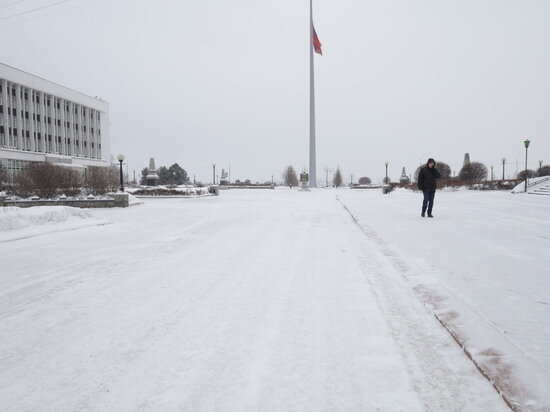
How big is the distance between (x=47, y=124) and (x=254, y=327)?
7368cm

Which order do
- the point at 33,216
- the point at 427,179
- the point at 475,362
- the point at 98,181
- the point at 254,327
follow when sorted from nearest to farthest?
the point at 475,362
the point at 254,327
the point at 33,216
the point at 427,179
the point at 98,181

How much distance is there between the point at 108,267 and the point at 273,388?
14.7ft

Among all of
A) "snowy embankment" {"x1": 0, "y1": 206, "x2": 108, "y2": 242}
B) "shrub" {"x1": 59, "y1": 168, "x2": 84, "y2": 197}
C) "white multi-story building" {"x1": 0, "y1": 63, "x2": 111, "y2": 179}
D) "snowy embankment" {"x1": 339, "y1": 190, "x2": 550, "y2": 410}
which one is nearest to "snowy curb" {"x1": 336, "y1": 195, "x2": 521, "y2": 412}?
"snowy embankment" {"x1": 339, "y1": 190, "x2": 550, "y2": 410}

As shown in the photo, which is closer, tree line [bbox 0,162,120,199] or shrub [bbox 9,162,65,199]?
shrub [bbox 9,162,65,199]

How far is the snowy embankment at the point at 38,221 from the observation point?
9.52 metres

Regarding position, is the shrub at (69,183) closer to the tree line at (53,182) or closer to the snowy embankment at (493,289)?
the tree line at (53,182)

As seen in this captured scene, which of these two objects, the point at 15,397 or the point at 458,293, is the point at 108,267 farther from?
the point at 458,293

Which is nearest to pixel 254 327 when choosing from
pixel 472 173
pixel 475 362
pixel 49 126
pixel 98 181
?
pixel 475 362

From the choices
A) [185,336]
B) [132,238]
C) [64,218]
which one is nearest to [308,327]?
[185,336]

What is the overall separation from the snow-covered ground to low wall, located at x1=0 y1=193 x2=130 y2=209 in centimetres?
1280

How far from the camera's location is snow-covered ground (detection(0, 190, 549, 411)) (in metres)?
2.30

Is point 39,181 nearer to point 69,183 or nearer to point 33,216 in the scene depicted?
point 69,183

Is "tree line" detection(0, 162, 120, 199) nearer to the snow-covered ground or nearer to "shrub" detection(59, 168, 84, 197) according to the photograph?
"shrub" detection(59, 168, 84, 197)

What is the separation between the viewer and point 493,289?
4246mm
